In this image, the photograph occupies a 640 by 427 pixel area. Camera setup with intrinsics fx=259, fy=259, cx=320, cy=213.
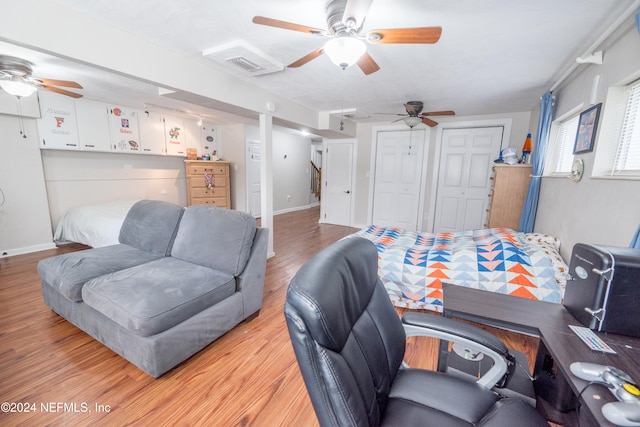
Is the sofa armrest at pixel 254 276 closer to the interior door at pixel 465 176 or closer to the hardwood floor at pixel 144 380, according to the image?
the hardwood floor at pixel 144 380

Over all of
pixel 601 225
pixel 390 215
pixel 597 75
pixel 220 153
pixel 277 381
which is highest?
pixel 597 75

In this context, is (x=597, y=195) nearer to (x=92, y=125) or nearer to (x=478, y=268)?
(x=478, y=268)

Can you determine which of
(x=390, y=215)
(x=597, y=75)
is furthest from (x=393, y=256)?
(x=390, y=215)

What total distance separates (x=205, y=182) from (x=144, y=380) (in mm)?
4577

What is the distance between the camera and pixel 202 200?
18.5ft

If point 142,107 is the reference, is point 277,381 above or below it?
below

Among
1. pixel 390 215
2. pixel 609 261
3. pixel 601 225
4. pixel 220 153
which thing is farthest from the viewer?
pixel 220 153

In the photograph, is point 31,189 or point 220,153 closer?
point 31,189

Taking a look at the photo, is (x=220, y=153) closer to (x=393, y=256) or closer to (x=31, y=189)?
(x=31, y=189)

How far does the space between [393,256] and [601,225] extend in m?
1.45

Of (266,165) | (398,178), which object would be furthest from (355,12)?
(398,178)

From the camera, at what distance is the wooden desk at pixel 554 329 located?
2.54 ft

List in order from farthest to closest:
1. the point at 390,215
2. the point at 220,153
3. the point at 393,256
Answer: the point at 220,153
the point at 390,215
the point at 393,256

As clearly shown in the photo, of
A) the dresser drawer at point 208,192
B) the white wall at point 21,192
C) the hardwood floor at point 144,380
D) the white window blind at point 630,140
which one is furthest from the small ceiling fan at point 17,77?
the white window blind at point 630,140
